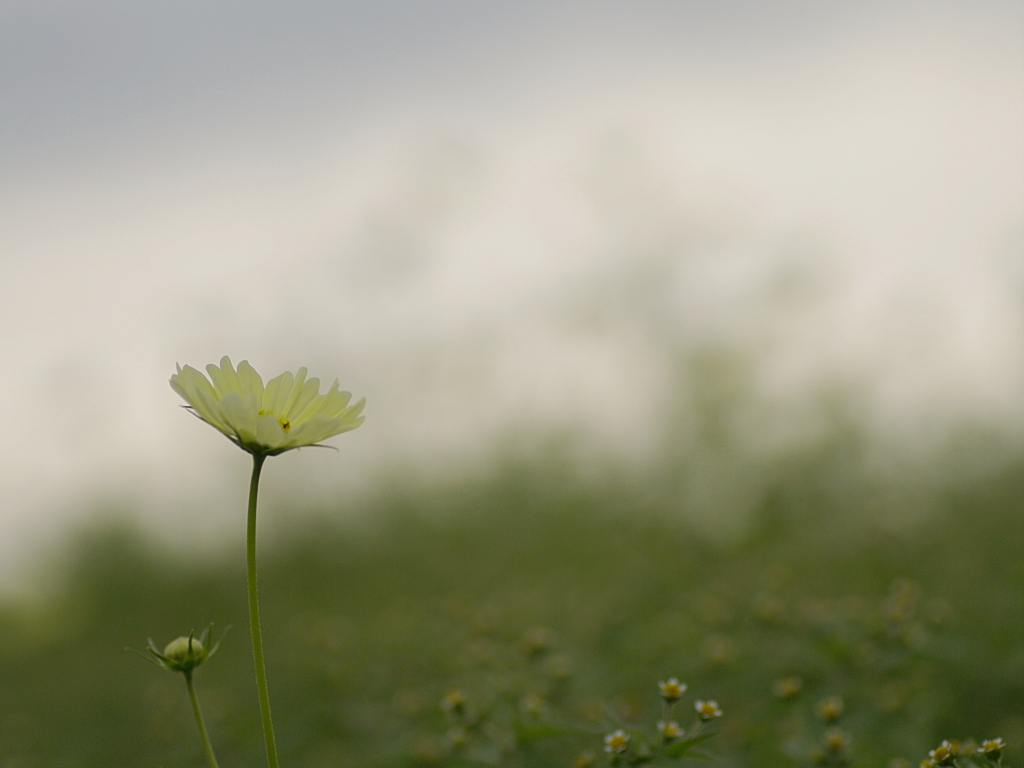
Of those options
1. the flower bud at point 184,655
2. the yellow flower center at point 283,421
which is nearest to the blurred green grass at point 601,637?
the flower bud at point 184,655

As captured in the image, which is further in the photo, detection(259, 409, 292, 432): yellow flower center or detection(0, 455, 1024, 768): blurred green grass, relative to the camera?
detection(0, 455, 1024, 768): blurred green grass

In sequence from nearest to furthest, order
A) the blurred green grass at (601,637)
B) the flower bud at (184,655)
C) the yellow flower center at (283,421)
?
the flower bud at (184,655)
the yellow flower center at (283,421)
the blurred green grass at (601,637)

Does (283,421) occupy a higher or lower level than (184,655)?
higher

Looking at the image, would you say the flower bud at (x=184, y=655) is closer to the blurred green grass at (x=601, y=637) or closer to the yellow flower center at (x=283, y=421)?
the yellow flower center at (x=283, y=421)

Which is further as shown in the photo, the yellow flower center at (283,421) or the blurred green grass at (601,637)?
the blurred green grass at (601,637)

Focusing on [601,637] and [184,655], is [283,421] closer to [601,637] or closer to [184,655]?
[184,655]

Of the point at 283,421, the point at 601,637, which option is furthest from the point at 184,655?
the point at 601,637

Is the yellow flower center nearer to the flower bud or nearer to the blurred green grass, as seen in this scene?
the flower bud

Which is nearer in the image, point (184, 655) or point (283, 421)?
point (184, 655)

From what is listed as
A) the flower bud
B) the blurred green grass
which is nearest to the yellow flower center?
the flower bud
